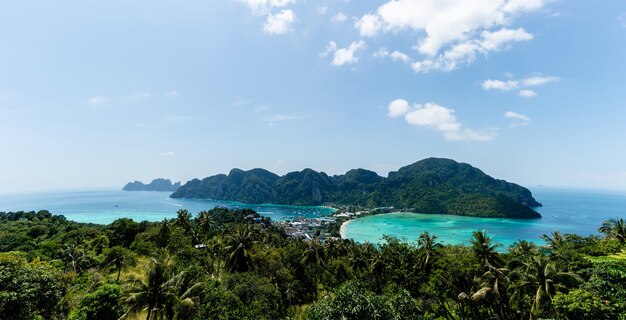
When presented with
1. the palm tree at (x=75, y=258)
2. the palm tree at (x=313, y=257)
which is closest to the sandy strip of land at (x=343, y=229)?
the palm tree at (x=313, y=257)

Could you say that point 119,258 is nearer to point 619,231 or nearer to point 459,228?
point 619,231

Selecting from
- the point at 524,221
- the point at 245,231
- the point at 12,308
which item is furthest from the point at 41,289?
the point at 524,221

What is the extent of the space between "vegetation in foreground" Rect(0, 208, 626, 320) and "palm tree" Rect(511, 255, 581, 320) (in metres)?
0.08

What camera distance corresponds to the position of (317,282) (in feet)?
158

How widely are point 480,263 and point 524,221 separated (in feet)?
595

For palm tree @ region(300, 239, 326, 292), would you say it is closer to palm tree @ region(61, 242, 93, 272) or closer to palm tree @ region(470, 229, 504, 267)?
palm tree @ region(470, 229, 504, 267)

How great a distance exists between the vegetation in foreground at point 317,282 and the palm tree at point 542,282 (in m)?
0.08

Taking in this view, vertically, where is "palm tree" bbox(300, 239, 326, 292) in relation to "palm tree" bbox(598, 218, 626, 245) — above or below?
below

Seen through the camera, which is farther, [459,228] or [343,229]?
[343,229]

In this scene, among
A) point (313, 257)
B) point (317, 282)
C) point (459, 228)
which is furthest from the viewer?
point (459, 228)

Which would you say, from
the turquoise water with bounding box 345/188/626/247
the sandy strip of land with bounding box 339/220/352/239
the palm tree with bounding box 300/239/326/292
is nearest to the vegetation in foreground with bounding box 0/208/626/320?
the palm tree with bounding box 300/239/326/292

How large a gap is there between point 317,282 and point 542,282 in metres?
32.6

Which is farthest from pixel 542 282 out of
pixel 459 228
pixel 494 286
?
pixel 459 228

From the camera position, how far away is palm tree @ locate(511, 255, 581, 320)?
23.0m
